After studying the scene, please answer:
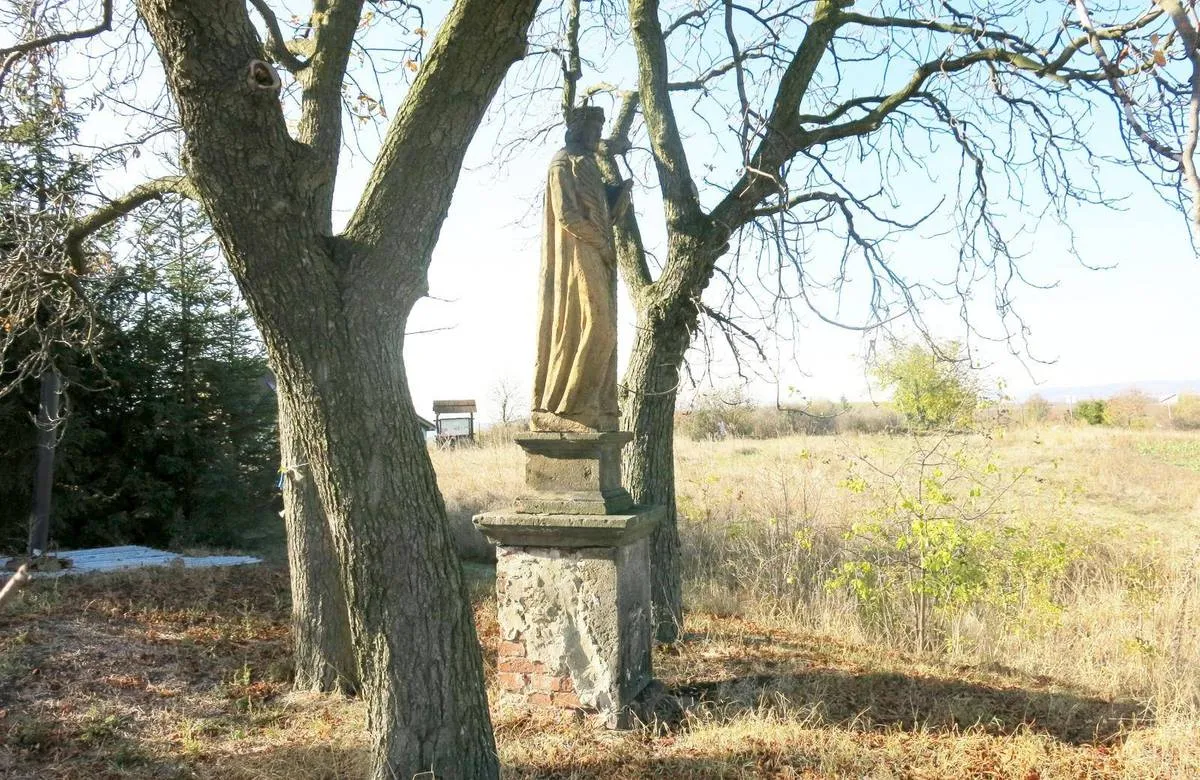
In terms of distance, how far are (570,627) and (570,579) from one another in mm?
276

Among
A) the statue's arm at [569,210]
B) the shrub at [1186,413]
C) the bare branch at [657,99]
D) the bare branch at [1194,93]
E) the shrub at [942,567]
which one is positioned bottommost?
the shrub at [942,567]

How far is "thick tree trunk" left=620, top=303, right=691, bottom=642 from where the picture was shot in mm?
6949

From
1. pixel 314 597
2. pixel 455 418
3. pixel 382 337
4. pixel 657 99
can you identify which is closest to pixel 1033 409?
pixel 455 418

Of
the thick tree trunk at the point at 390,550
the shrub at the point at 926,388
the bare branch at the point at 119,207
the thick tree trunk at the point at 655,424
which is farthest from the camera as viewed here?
the shrub at the point at 926,388

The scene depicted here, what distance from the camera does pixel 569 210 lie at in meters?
5.03

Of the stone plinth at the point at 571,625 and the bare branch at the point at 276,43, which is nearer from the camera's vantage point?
the stone plinth at the point at 571,625

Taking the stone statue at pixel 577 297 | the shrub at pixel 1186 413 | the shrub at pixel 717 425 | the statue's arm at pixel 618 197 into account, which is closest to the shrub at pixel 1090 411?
the shrub at pixel 1186 413

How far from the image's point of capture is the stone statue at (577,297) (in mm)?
5074

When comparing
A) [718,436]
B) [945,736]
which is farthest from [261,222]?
[718,436]

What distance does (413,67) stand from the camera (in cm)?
662

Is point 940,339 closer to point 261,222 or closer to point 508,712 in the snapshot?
point 508,712

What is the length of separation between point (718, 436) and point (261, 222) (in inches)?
737

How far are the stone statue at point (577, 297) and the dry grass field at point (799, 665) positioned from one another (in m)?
1.79

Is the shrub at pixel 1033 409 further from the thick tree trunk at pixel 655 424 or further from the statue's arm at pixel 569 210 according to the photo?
the statue's arm at pixel 569 210
